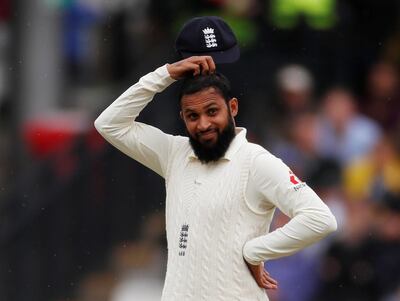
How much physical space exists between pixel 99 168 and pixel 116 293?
4.12ft

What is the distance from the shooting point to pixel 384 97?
43.6 ft

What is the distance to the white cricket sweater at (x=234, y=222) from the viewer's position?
24.4 ft

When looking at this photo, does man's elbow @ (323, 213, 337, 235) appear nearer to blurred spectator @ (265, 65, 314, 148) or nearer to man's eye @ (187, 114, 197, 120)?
man's eye @ (187, 114, 197, 120)

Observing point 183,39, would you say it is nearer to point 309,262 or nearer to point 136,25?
point 309,262

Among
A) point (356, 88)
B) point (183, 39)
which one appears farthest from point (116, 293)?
point (183, 39)

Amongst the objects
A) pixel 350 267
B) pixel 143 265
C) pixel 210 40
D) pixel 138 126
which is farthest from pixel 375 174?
pixel 210 40

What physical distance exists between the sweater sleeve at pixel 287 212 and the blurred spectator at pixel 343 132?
17.1 feet

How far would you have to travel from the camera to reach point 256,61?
13.2m

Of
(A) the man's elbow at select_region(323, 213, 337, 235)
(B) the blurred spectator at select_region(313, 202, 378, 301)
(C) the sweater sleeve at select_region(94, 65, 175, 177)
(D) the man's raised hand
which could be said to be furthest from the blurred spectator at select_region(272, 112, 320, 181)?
(A) the man's elbow at select_region(323, 213, 337, 235)

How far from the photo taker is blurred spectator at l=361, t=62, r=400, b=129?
13.2 meters

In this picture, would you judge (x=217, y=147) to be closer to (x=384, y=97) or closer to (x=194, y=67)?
(x=194, y=67)

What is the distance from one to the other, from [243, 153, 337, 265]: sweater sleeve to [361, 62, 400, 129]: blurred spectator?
578 centimetres

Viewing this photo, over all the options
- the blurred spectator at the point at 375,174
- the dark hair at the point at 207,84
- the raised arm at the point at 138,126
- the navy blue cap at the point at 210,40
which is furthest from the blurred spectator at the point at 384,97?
the dark hair at the point at 207,84

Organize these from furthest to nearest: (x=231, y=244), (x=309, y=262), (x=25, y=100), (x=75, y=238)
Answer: (x=25, y=100) → (x=75, y=238) → (x=309, y=262) → (x=231, y=244)
